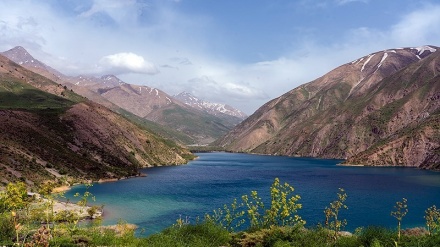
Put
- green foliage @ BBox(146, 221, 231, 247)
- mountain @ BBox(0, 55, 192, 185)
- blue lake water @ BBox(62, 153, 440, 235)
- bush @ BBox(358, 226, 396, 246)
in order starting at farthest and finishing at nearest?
mountain @ BBox(0, 55, 192, 185)
blue lake water @ BBox(62, 153, 440, 235)
green foliage @ BBox(146, 221, 231, 247)
bush @ BBox(358, 226, 396, 246)

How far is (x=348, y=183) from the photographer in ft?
456

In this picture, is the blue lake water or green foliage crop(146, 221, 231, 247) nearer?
green foliage crop(146, 221, 231, 247)

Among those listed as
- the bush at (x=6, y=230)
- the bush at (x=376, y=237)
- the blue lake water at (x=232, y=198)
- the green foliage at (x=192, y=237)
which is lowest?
the blue lake water at (x=232, y=198)

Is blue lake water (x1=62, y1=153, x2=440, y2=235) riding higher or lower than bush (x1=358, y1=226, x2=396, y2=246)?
lower

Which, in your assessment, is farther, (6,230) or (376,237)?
(6,230)

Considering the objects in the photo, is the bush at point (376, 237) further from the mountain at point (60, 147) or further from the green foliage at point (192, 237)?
the mountain at point (60, 147)

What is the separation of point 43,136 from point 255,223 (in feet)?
439

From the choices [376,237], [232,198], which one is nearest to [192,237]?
[376,237]

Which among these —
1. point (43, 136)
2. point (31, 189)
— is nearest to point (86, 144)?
point (43, 136)

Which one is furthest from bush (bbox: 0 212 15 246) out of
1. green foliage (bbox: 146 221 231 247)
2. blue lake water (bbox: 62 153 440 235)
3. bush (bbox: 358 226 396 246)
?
blue lake water (bbox: 62 153 440 235)

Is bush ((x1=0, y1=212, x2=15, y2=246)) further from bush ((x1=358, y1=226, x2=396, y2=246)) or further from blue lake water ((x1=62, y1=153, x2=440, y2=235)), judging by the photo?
blue lake water ((x1=62, y1=153, x2=440, y2=235))

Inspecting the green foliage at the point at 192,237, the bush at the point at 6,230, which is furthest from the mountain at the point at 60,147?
the green foliage at the point at 192,237

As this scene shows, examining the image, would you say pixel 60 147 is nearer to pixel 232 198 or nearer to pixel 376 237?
pixel 232 198

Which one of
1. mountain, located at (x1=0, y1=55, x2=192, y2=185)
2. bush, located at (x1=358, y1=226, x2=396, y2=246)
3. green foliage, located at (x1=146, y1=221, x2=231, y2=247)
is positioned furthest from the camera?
mountain, located at (x1=0, y1=55, x2=192, y2=185)
